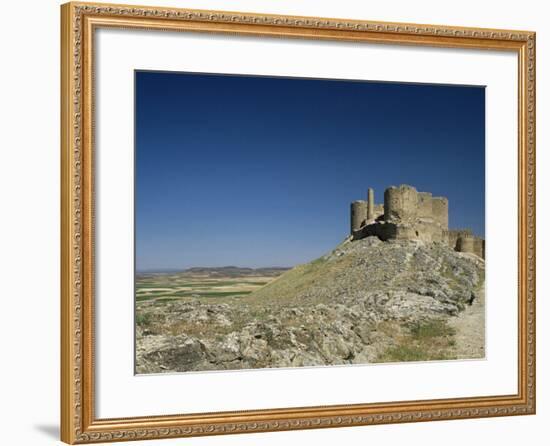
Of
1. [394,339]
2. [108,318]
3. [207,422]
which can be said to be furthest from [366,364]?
[108,318]

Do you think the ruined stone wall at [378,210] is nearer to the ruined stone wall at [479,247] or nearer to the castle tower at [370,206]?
the castle tower at [370,206]

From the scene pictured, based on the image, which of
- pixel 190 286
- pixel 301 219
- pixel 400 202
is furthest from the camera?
pixel 400 202

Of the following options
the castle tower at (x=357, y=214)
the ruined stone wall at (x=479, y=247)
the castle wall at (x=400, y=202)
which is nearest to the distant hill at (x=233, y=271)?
the castle tower at (x=357, y=214)

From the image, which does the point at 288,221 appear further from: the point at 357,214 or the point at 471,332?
the point at 471,332

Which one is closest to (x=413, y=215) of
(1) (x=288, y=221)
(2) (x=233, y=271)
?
(1) (x=288, y=221)

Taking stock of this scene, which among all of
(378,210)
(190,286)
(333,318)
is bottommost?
(333,318)

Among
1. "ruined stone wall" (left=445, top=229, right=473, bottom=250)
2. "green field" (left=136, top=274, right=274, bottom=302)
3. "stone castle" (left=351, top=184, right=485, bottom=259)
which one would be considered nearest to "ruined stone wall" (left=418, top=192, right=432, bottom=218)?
Result: "stone castle" (left=351, top=184, right=485, bottom=259)

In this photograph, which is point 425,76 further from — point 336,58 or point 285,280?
point 285,280
